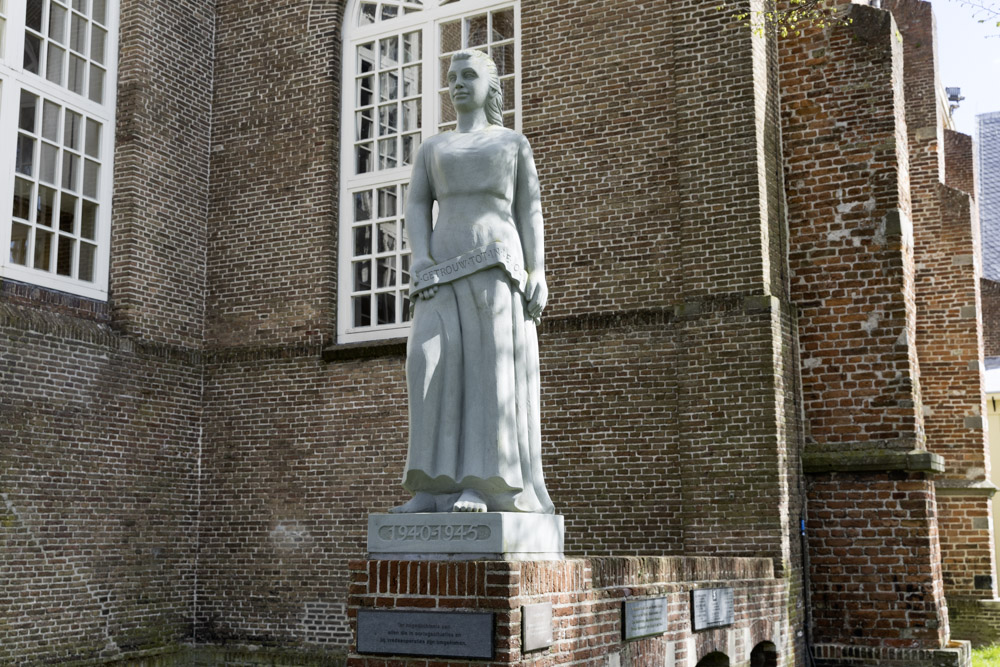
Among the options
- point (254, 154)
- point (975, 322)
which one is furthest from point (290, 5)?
point (975, 322)

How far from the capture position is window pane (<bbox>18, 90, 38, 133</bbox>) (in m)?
12.5

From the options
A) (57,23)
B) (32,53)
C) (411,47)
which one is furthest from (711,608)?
(57,23)

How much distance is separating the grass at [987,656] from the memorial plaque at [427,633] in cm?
1082

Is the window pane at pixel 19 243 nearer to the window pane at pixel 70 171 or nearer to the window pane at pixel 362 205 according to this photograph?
the window pane at pixel 70 171

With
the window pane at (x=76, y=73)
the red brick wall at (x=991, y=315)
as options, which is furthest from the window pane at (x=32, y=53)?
the red brick wall at (x=991, y=315)

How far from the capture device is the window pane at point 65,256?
13.0m

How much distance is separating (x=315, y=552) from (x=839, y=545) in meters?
6.12

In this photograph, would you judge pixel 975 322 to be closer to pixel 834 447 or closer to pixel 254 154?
pixel 834 447

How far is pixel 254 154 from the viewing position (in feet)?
47.9

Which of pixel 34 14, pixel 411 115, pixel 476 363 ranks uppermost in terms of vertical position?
pixel 34 14

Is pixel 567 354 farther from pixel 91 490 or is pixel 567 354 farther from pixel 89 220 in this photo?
pixel 89 220

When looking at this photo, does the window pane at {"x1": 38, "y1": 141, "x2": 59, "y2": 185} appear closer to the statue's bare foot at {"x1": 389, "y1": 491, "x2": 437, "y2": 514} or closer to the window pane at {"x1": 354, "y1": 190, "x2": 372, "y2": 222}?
the window pane at {"x1": 354, "y1": 190, "x2": 372, "y2": 222}

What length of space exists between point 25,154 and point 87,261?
1.49m

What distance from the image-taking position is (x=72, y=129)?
525 inches
